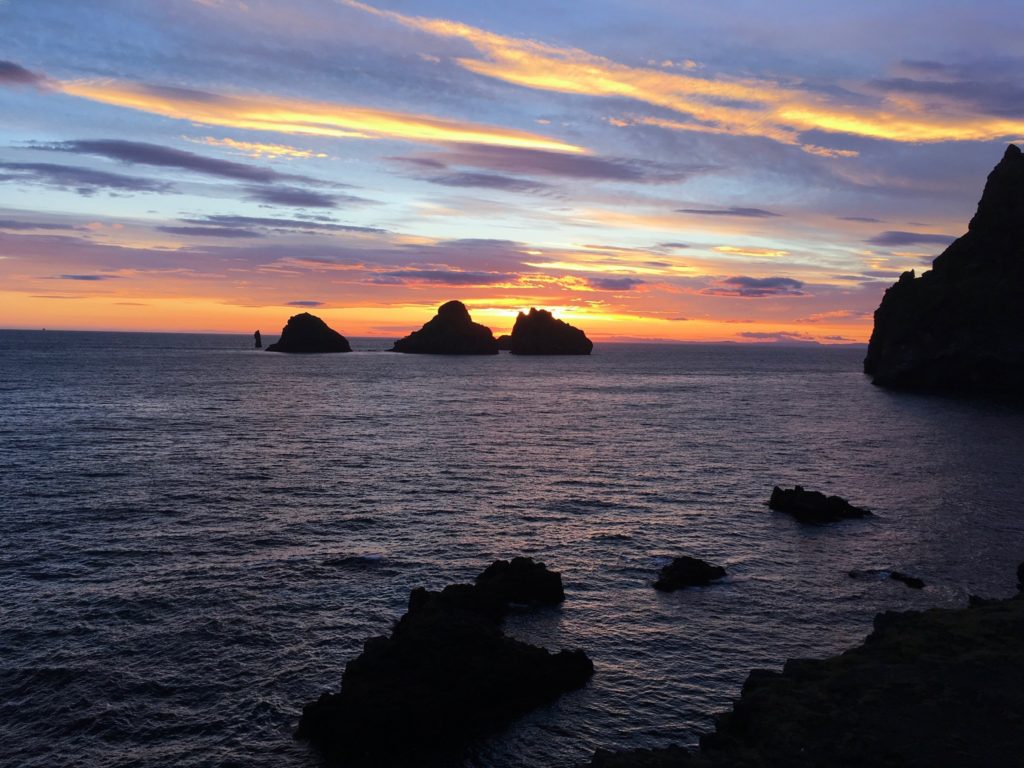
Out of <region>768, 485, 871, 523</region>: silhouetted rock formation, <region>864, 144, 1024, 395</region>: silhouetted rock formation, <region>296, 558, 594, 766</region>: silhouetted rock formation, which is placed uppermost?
<region>864, 144, 1024, 395</region>: silhouetted rock formation

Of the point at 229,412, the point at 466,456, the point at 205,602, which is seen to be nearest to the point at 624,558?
the point at 205,602

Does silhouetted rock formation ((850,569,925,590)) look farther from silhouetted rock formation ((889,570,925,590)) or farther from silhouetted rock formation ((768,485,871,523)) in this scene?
silhouetted rock formation ((768,485,871,523))

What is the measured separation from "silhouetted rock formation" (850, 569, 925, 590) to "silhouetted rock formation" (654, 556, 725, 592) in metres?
7.54

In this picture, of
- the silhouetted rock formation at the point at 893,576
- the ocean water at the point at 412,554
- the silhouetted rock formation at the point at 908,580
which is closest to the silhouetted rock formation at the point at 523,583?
the ocean water at the point at 412,554

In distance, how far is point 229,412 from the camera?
354ft

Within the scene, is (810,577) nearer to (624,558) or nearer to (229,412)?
(624,558)

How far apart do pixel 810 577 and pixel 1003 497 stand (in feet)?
92.7

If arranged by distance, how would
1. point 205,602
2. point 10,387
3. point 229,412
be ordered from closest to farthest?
point 205,602 → point 229,412 → point 10,387

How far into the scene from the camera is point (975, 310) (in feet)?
440

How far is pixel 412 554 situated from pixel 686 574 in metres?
15.5

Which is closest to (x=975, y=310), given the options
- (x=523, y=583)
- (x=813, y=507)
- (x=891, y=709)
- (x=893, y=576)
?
(x=813, y=507)

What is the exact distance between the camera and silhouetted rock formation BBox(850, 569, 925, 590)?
122 ft

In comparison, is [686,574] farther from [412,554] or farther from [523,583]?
[412,554]

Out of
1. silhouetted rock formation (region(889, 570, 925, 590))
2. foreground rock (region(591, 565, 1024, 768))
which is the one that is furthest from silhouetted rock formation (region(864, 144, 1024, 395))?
foreground rock (region(591, 565, 1024, 768))
